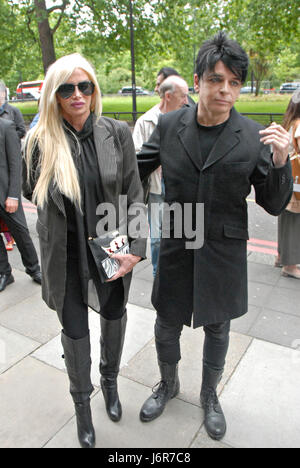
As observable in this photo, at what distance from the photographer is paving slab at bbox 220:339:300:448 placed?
217 centimetres

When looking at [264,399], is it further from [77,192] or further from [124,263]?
[77,192]

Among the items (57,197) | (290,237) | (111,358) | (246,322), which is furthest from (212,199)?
(290,237)

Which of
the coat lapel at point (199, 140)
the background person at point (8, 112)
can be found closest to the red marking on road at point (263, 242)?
the coat lapel at point (199, 140)

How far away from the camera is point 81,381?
2.08m

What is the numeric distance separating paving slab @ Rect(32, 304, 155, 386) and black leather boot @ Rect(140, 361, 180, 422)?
444mm

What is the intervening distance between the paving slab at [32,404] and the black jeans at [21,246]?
140 cm

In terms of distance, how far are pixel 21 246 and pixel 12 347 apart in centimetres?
129

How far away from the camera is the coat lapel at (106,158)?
1.89m

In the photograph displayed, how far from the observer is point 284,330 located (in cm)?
313

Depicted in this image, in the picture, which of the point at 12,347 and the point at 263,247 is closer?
the point at 12,347

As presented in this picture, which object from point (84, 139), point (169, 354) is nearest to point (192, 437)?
point (169, 354)

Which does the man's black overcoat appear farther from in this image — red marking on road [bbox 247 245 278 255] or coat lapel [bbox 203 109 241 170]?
red marking on road [bbox 247 245 278 255]

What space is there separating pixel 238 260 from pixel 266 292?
1.93 metres

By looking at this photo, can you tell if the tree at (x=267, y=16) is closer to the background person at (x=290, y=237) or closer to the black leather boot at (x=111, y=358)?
the background person at (x=290, y=237)
